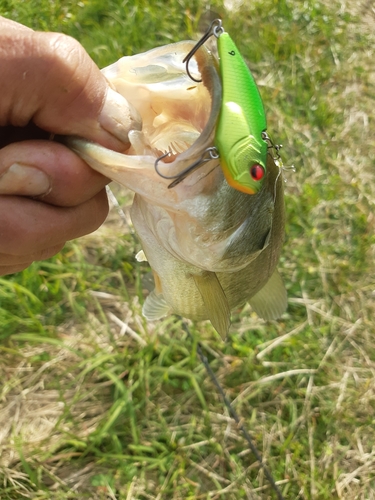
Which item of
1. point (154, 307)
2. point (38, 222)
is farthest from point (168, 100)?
point (154, 307)

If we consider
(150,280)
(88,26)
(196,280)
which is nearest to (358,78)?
(88,26)

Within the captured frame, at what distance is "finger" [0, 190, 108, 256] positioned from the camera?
1160 millimetres

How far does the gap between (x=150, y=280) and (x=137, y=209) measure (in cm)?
134

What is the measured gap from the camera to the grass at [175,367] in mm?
2287

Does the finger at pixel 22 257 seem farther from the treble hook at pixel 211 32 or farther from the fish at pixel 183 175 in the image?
the treble hook at pixel 211 32

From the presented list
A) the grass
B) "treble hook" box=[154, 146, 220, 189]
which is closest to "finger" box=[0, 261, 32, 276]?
"treble hook" box=[154, 146, 220, 189]

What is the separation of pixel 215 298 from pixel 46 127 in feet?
2.16

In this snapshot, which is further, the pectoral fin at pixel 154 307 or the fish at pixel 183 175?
the pectoral fin at pixel 154 307

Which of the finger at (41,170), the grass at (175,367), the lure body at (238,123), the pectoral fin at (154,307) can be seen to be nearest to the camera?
the lure body at (238,123)

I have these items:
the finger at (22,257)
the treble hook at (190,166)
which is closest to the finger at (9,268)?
the finger at (22,257)

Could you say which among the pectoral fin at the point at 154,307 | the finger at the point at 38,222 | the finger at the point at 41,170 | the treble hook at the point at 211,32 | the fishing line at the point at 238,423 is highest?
the treble hook at the point at 211,32

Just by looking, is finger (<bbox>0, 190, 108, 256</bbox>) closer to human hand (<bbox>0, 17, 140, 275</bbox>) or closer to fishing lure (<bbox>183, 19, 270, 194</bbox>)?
human hand (<bbox>0, 17, 140, 275</bbox>)

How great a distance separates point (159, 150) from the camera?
43.4 inches

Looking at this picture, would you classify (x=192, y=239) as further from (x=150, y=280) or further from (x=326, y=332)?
(x=326, y=332)
